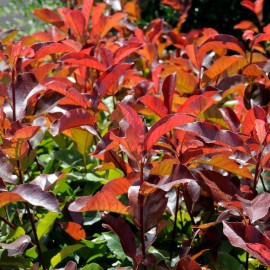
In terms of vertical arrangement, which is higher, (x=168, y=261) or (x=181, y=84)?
(x=181, y=84)

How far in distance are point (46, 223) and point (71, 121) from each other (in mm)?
262

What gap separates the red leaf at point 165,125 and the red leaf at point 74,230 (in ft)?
1.20

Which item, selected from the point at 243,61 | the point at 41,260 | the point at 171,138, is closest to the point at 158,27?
the point at 243,61

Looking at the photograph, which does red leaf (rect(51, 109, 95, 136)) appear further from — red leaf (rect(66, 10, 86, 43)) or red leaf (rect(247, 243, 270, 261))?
red leaf (rect(66, 10, 86, 43))

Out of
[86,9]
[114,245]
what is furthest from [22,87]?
[86,9]

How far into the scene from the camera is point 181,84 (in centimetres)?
206

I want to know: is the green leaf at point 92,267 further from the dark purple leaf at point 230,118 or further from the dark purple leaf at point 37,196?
the dark purple leaf at point 230,118

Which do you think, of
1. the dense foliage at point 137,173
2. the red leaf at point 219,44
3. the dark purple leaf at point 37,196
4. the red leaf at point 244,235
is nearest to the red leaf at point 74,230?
the dense foliage at point 137,173

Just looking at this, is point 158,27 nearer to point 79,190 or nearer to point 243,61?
point 243,61

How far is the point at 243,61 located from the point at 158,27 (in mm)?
857

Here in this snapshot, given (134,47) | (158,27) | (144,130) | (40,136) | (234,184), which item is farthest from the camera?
(158,27)

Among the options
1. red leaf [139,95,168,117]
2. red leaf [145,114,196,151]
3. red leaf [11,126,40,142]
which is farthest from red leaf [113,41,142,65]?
red leaf [145,114,196,151]

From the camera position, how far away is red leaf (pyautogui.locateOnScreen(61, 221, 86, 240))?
5.20 feet

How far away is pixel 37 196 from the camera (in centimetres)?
136
